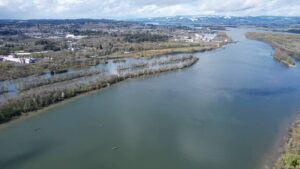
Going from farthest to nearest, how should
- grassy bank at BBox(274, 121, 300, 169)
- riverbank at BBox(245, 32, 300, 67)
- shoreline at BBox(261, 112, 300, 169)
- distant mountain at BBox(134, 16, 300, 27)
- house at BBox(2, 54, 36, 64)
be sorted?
distant mountain at BBox(134, 16, 300, 27) < riverbank at BBox(245, 32, 300, 67) < house at BBox(2, 54, 36, 64) < shoreline at BBox(261, 112, 300, 169) < grassy bank at BBox(274, 121, 300, 169)

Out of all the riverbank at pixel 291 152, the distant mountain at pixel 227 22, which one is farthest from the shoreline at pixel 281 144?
the distant mountain at pixel 227 22

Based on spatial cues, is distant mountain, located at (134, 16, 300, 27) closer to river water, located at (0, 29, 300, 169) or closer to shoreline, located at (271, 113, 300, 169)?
river water, located at (0, 29, 300, 169)

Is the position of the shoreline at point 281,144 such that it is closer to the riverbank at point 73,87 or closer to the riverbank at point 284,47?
the riverbank at point 73,87

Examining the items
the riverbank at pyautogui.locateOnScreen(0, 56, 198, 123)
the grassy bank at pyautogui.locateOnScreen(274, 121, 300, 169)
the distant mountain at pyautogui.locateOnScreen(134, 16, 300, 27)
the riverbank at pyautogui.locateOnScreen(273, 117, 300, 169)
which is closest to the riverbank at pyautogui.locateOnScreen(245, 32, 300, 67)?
the riverbank at pyautogui.locateOnScreen(0, 56, 198, 123)

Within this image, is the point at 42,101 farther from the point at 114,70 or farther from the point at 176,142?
the point at 114,70

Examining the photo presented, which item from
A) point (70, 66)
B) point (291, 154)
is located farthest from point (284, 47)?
point (291, 154)

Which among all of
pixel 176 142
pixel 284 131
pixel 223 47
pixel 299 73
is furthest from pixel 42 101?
pixel 223 47

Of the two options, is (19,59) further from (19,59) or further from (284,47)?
(284,47)
